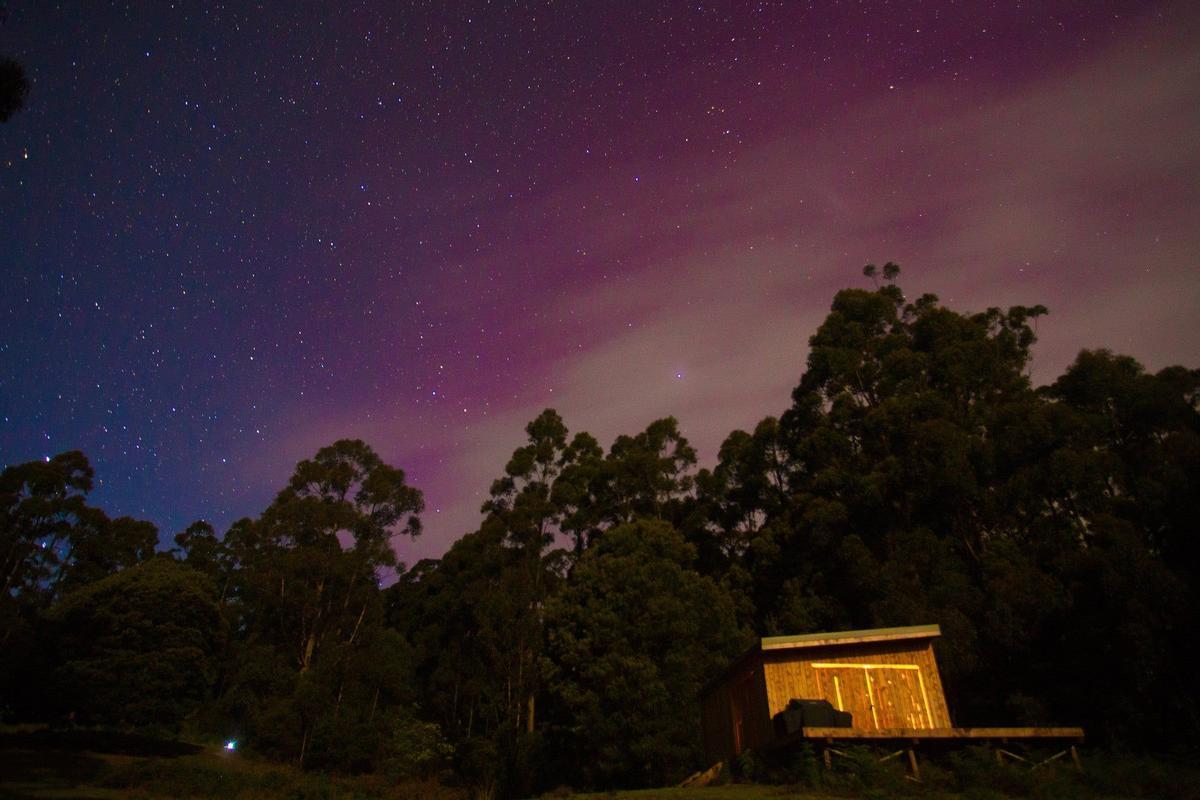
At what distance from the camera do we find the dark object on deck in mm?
17328

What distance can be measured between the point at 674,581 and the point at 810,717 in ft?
58.6

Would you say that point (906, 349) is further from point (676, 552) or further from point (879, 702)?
point (879, 702)

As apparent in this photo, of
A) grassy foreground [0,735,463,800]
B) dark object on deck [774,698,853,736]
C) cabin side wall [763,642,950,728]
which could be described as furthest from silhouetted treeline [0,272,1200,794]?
dark object on deck [774,698,853,736]

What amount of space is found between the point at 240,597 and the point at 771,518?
42.2 meters

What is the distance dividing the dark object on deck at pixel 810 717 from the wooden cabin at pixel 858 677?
1.91 metres

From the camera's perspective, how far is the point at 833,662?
67.7 feet

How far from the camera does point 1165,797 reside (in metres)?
13.9

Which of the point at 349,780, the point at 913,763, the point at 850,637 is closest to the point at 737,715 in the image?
the point at 850,637

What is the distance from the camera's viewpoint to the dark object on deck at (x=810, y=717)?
17328 mm

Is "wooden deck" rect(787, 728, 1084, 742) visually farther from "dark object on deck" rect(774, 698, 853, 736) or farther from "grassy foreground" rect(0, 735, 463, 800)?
"grassy foreground" rect(0, 735, 463, 800)

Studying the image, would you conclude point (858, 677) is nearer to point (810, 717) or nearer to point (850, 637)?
point (850, 637)

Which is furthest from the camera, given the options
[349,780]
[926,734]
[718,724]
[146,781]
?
[349,780]

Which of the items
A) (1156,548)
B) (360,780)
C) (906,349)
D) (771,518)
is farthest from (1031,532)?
(360,780)

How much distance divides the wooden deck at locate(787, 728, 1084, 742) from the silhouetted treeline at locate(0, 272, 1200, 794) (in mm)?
6676
